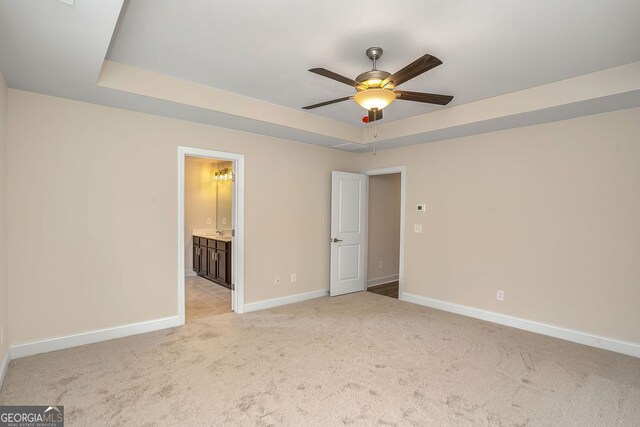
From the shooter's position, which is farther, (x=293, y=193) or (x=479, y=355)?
(x=293, y=193)

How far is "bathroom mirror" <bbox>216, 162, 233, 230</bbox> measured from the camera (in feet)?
21.8

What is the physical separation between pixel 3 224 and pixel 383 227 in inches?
→ 205

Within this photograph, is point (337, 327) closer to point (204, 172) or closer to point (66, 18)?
point (66, 18)

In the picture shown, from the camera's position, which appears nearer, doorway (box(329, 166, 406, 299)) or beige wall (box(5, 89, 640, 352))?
beige wall (box(5, 89, 640, 352))

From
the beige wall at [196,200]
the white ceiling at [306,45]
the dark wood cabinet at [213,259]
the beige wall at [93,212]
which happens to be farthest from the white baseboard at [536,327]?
the beige wall at [196,200]

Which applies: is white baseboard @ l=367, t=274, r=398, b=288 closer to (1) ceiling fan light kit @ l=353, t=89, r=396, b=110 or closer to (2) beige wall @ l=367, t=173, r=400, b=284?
(2) beige wall @ l=367, t=173, r=400, b=284

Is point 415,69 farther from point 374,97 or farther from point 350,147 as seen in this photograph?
point 350,147

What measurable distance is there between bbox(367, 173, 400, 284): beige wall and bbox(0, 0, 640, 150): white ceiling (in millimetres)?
2733

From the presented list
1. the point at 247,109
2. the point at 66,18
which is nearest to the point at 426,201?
the point at 247,109

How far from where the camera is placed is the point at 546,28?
2299 mm

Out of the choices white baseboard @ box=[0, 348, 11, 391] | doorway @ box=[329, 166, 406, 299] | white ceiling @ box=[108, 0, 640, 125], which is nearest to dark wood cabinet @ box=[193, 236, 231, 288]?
doorway @ box=[329, 166, 406, 299]

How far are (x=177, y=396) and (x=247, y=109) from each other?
9.25 feet

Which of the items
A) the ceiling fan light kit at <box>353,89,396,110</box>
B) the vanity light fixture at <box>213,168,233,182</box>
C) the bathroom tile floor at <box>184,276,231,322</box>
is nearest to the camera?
the ceiling fan light kit at <box>353,89,396,110</box>

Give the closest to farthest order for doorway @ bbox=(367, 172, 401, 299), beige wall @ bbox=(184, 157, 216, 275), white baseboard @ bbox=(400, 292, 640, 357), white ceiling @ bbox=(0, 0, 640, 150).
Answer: white ceiling @ bbox=(0, 0, 640, 150) < white baseboard @ bbox=(400, 292, 640, 357) < doorway @ bbox=(367, 172, 401, 299) < beige wall @ bbox=(184, 157, 216, 275)
